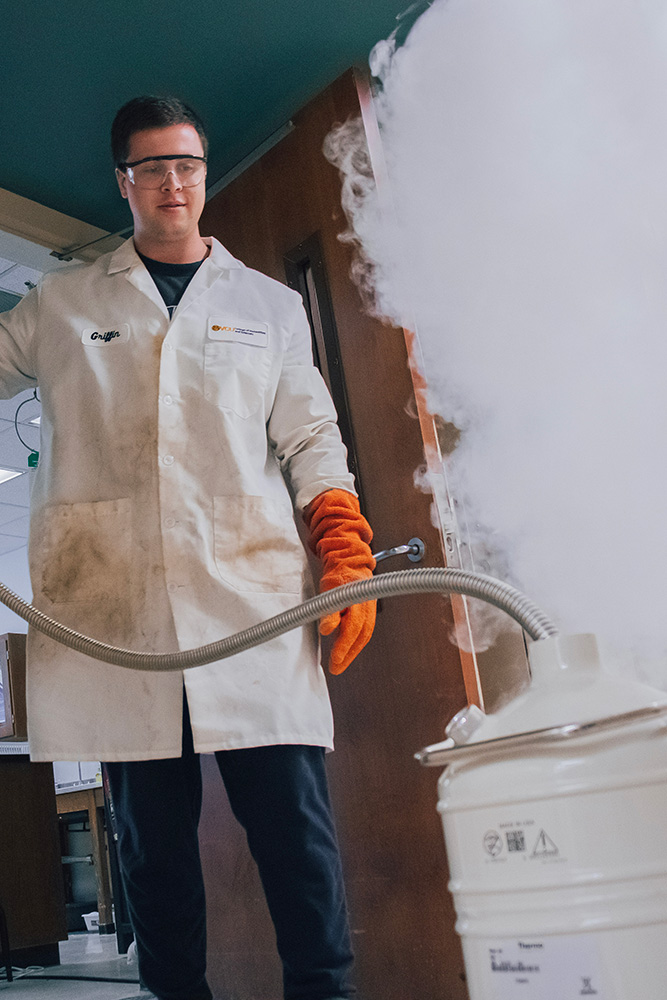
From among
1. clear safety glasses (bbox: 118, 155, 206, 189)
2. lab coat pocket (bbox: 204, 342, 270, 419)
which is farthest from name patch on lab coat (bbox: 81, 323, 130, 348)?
clear safety glasses (bbox: 118, 155, 206, 189)

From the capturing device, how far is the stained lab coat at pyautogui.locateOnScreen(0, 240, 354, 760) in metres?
1.26

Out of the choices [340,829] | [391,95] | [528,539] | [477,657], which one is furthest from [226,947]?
[391,95]

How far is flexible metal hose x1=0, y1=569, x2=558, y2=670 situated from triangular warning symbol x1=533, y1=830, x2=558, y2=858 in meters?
0.18

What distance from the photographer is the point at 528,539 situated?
5.58 ft

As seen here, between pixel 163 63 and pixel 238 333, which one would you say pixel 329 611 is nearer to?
pixel 238 333

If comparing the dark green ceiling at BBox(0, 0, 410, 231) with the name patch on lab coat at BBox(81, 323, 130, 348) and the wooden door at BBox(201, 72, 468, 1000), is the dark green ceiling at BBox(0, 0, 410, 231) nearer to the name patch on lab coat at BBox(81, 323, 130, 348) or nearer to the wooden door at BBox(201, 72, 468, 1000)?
the wooden door at BBox(201, 72, 468, 1000)

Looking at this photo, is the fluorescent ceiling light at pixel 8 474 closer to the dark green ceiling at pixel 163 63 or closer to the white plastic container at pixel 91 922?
the white plastic container at pixel 91 922

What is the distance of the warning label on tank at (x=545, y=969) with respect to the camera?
671 millimetres

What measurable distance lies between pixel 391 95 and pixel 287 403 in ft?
2.91

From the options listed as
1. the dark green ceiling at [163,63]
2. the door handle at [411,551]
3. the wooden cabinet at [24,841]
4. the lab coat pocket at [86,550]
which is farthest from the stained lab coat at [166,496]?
the wooden cabinet at [24,841]

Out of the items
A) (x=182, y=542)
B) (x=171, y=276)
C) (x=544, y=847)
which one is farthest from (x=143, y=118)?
(x=544, y=847)

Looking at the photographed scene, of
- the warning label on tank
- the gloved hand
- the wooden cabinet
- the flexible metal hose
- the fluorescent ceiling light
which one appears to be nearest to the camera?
the warning label on tank

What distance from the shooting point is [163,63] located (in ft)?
6.42

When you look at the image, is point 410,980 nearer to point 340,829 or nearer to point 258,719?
point 340,829
